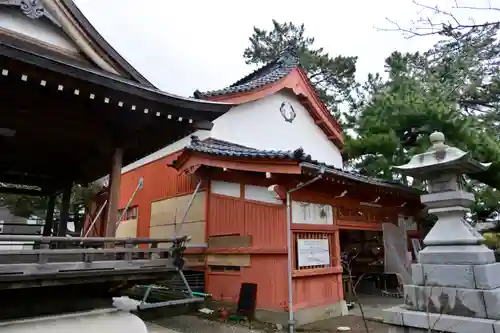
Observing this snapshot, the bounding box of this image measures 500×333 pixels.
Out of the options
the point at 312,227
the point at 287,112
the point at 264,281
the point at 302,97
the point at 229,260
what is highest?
the point at 302,97

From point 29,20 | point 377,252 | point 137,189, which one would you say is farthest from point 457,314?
point 137,189

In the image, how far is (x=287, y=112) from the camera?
1348cm

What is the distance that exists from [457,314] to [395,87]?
30.5ft

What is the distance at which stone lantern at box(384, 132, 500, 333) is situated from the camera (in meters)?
4.26

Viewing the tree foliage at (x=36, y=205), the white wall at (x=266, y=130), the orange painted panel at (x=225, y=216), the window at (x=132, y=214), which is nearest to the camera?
the orange painted panel at (x=225, y=216)

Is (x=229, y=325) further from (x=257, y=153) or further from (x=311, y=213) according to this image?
(x=257, y=153)

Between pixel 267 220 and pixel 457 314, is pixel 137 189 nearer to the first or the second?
pixel 267 220

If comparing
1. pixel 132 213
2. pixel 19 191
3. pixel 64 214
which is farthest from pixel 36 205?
pixel 64 214

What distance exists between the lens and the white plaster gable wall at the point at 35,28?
5.04 meters

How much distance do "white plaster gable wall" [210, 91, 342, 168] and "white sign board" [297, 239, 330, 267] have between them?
460cm

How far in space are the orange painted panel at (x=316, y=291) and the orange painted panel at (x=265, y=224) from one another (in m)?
0.99

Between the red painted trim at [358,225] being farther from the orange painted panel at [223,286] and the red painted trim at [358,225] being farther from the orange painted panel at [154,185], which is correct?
the orange painted panel at [154,185]

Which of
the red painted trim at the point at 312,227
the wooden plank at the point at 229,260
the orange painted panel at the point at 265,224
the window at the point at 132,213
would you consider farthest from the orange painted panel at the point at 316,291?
the window at the point at 132,213

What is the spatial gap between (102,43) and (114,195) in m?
2.44
